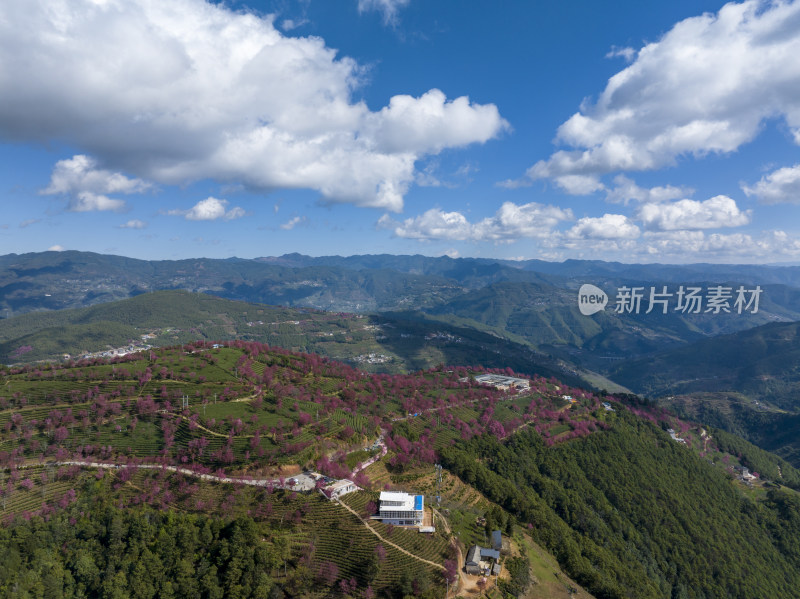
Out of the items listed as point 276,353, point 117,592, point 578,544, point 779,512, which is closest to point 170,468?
point 117,592

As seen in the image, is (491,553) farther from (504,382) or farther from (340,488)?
(504,382)

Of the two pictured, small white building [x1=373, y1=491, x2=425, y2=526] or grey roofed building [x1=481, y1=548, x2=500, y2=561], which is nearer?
grey roofed building [x1=481, y1=548, x2=500, y2=561]

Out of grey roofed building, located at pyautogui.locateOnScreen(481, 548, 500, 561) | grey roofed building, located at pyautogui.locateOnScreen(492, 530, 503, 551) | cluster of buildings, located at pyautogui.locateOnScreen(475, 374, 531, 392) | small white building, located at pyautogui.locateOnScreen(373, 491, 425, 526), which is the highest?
small white building, located at pyautogui.locateOnScreen(373, 491, 425, 526)

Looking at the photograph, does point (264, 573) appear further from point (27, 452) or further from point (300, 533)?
point (27, 452)

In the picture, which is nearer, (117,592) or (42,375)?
(117,592)

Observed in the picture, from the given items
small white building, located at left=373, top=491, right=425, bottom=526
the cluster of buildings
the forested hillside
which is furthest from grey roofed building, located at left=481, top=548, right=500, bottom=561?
the cluster of buildings

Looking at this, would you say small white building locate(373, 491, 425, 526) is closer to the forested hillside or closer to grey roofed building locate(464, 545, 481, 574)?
the forested hillside

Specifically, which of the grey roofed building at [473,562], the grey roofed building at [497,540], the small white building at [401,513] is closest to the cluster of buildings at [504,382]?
the grey roofed building at [497,540]

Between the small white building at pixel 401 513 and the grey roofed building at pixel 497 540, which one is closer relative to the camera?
the grey roofed building at pixel 497 540

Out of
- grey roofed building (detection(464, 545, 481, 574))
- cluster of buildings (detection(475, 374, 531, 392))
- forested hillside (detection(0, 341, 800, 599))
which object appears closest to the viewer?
forested hillside (detection(0, 341, 800, 599))

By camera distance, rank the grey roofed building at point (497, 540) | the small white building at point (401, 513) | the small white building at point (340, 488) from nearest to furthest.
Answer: the grey roofed building at point (497, 540) → the small white building at point (401, 513) → the small white building at point (340, 488)

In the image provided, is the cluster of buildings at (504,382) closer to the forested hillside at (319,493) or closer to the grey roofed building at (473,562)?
the forested hillside at (319,493)
